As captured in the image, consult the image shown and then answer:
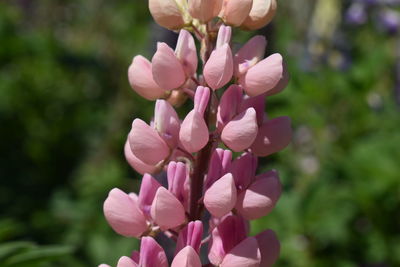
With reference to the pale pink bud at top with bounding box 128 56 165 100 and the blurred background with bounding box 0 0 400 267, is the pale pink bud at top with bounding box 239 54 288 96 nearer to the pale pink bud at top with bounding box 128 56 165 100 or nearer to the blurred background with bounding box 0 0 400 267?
the pale pink bud at top with bounding box 128 56 165 100

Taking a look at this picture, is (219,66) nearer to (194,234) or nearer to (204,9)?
(204,9)

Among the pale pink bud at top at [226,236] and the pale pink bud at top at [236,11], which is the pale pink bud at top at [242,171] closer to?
the pale pink bud at top at [226,236]

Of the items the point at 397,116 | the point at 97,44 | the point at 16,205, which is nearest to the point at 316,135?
the point at 397,116

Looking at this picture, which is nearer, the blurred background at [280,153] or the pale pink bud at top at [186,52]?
the pale pink bud at top at [186,52]

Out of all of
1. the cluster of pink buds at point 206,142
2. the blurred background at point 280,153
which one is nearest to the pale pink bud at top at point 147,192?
the cluster of pink buds at point 206,142

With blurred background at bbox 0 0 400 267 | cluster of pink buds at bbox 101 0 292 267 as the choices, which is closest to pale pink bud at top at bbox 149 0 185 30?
cluster of pink buds at bbox 101 0 292 267

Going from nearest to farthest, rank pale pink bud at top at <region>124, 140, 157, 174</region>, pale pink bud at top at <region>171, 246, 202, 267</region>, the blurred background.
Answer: pale pink bud at top at <region>171, 246, 202, 267</region>, pale pink bud at top at <region>124, 140, 157, 174</region>, the blurred background

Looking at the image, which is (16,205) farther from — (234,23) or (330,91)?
(234,23)
